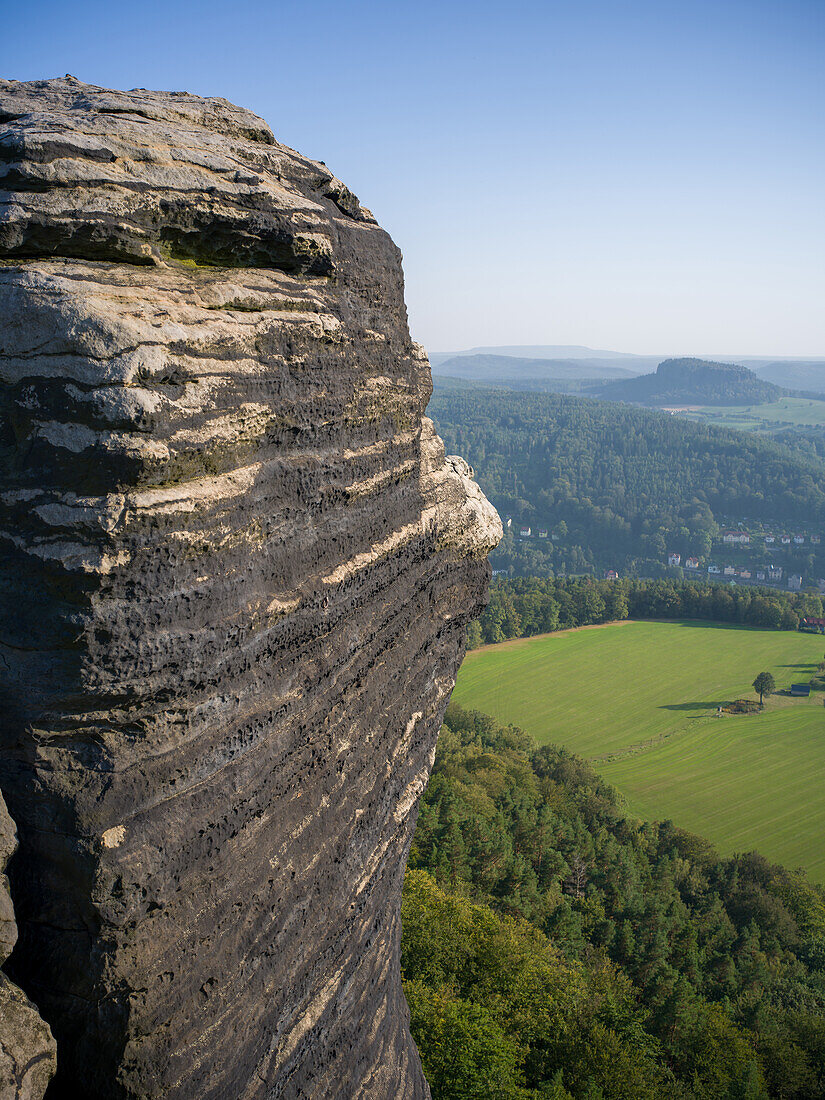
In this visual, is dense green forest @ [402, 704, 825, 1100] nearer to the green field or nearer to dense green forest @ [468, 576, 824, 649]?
the green field

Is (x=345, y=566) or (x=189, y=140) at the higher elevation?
(x=189, y=140)

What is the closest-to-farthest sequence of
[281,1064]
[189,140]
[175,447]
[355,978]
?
1. [175,447]
2. [189,140]
3. [281,1064]
4. [355,978]

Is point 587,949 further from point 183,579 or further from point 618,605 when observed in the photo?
point 618,605

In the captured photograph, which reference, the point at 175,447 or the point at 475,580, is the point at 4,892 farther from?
the point at 475,580

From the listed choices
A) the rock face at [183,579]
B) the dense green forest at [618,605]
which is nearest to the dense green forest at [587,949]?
the rock face at [183,579]

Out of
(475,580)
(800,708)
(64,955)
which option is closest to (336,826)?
(64,955)

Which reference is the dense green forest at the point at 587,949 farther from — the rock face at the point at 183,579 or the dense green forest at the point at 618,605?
the dense green forest at the point at 618,605
